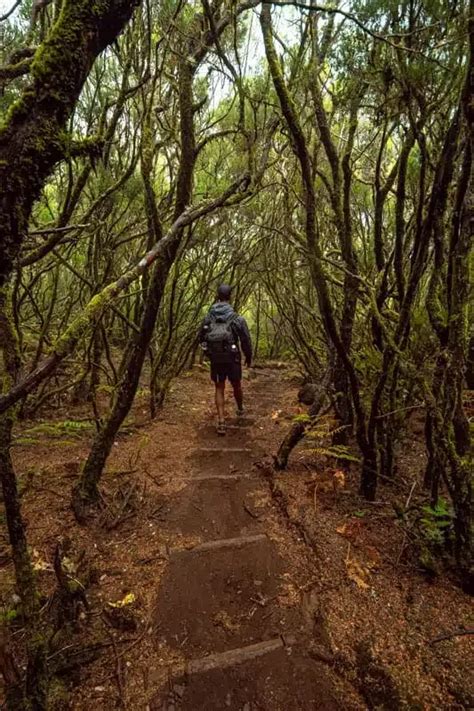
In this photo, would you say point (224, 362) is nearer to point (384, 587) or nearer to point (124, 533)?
point (124, 533)

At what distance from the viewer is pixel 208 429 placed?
556cm

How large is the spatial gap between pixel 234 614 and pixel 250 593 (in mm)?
187

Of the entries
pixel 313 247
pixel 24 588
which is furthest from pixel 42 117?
pixel 313 247

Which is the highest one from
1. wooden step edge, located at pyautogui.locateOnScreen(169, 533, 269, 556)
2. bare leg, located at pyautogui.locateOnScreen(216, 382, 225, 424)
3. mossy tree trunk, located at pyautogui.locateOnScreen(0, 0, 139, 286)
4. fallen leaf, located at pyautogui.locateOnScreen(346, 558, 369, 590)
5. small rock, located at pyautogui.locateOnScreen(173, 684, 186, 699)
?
mossy tree trunk, located at pyautogui.locateOnScreen(0, 0, 139, 286)

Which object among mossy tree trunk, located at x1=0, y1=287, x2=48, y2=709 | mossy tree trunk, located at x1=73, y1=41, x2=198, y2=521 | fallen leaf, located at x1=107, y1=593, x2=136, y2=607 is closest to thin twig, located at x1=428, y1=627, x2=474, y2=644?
fallen leaf, located at x1=107, y1=593, x2=136, y2=607

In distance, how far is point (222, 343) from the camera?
548cm

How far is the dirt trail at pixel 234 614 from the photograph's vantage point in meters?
1.85

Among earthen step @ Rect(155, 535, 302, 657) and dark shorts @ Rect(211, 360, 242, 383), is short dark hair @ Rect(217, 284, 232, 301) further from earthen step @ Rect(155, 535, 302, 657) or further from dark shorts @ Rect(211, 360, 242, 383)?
earthen step @ Rect(155, 535, 302, 657)

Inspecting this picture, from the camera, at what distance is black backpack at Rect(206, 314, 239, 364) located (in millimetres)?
5480

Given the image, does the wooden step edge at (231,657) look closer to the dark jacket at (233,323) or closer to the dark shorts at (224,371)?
the dark shorts at (224,371)

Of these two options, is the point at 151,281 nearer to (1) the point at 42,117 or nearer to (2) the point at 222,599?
(1) the point at 42,117

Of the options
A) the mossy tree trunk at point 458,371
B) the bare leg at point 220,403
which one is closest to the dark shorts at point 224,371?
the bare leg at point 220,403

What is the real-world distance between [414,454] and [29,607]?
3.75 m

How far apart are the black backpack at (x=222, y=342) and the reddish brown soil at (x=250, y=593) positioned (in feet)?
5.83
